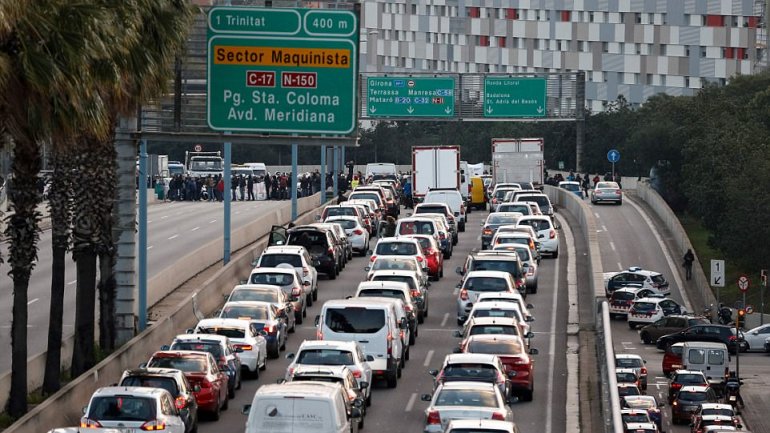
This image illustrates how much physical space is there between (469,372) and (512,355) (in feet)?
9.75

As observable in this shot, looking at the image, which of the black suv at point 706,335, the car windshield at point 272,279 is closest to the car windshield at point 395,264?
the car windshield at point 272,279

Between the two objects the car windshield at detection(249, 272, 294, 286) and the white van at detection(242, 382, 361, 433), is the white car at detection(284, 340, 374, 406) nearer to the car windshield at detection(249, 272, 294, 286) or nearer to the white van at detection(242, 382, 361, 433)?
the white van at detection(242, 382, 361, 433)

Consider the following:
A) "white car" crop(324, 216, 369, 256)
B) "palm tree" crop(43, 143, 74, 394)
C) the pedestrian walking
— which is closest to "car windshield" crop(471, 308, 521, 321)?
"palm tree" crop(43, 143, 74, 394)

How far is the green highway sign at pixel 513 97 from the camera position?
269 ft

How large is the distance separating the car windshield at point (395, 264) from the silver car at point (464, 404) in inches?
603

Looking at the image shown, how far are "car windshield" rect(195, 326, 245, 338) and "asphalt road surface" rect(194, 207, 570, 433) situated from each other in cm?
98

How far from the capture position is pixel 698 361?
47.8 m

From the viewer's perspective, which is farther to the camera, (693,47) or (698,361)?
(693,47)

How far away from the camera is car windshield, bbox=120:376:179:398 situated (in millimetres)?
24298

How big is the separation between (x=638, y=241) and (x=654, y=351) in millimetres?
21499

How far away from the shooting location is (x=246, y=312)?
3297 centimetres

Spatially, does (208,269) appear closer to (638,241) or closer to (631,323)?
(631,323)

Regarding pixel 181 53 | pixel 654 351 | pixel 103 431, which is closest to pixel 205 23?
pixel 181 53

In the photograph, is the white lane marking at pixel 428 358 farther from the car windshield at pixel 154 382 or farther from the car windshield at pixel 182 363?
the car windshield at pixel 154 382
